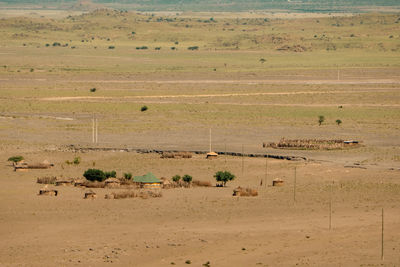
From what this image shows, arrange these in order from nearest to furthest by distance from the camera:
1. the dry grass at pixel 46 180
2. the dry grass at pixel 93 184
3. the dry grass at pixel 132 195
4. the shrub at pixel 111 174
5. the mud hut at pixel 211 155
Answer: the dry grass at pixel 132 195, the dry grass at pixel 93 184, the dry grass at pixel 46 180, the shrub at pixel 111 174, the mud hut at pixel 211 155

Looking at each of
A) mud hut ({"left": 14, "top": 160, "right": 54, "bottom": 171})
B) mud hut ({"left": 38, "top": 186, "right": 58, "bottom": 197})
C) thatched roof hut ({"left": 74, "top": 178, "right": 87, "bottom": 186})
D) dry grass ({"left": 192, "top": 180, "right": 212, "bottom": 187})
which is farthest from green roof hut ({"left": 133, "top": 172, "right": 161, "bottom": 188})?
mud hut ({"left": 14, "top": 160, "right": 54, "bottom": 171})

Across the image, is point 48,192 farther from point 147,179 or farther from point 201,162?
point 201,162

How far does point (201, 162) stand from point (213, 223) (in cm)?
1711

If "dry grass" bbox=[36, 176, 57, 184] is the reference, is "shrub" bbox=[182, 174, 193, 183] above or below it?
above

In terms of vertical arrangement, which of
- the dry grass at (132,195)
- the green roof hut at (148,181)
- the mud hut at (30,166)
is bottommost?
the dry grass at (132,195)

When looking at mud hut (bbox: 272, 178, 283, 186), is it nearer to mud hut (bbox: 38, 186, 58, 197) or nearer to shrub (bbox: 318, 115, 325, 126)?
mud hut (bbox: 38, 186, 58, 197)

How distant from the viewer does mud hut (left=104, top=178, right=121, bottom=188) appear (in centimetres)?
4869

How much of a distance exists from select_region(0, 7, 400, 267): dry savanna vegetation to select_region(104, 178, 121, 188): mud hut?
0.22 m

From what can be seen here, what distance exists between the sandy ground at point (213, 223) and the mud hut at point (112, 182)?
1.06 m

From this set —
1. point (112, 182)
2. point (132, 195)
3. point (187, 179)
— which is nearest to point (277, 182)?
point (187, 179)

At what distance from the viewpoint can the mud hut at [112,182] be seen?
48688 millimetres

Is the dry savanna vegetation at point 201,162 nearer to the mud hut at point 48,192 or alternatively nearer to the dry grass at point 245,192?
the dry grass at point 245,192

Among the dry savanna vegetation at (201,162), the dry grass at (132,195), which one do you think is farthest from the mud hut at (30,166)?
the dry grass at (132,195)

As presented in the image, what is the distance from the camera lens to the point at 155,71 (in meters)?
122
